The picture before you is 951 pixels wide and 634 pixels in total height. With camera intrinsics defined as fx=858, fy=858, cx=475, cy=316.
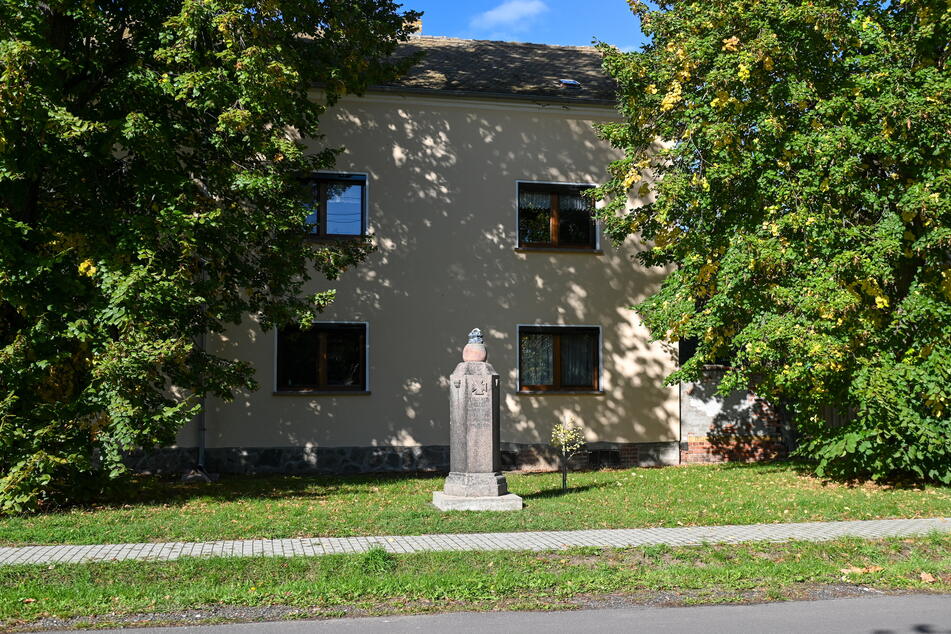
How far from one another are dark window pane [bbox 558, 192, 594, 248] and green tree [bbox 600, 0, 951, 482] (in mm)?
3600

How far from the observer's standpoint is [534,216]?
1788 centimetres

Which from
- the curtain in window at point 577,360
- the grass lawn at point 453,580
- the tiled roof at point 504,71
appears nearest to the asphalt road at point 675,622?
the grass lawn at point 453,580

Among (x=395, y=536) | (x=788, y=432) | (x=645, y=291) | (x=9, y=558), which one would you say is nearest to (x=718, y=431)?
(x=788, y=432)

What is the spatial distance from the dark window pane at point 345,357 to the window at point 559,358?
128 inches

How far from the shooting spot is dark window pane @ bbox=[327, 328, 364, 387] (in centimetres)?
1683

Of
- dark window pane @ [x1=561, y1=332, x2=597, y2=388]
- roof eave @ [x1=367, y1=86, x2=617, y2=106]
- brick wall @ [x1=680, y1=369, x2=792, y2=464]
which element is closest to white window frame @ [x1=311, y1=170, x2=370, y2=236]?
roof eave @ [x1=367, y1=86, x2=617, y2=106]

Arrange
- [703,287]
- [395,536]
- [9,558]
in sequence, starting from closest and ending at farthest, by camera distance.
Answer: [9,558], [395,536], [703,287]

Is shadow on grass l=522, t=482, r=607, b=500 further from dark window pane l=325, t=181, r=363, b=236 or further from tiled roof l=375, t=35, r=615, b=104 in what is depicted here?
tiled roof l=375, t=35, r=615, b=104

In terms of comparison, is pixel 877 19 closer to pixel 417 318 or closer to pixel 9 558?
pixel 417 318

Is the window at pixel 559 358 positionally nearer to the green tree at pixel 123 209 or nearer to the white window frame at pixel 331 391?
the white window frame at pixel 331 391

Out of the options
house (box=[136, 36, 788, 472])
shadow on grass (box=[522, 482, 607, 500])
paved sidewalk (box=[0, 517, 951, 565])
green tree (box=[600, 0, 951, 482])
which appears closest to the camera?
paved sidewalk (box=[0, 517, 951, 565])

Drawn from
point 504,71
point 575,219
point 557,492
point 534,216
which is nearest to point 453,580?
point 557,492

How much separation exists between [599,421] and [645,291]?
2.90 metres

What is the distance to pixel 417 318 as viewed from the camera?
56.2ft
